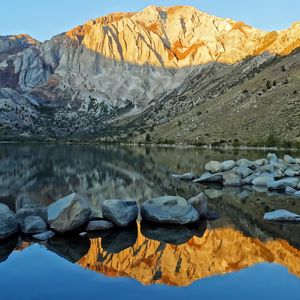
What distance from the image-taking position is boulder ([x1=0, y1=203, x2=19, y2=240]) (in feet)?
69.8

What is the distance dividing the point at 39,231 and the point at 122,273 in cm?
763

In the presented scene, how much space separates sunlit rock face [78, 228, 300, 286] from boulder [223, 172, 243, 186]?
1929cm

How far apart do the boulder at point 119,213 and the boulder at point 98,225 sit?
43 centimetres

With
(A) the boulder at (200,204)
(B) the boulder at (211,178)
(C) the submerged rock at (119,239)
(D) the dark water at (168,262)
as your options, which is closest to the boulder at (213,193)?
(D) the dark water at (168,262)

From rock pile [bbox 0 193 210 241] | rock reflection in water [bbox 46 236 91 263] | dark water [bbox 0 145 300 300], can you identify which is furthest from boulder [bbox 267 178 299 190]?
rock reflection in water [bbox 46 236 91 263]

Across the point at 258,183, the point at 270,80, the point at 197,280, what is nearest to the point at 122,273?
the point at 197,280

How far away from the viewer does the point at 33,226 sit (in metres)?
22.6

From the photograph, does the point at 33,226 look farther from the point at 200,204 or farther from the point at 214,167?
the point at 214,167

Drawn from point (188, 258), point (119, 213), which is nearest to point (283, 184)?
point (119, 213)

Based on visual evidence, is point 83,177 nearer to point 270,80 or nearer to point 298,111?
point 298,111

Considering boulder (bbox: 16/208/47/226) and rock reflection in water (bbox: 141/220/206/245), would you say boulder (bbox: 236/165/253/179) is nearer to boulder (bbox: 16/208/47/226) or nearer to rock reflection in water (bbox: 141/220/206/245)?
rock reflection in water (bbox: 141/220/206/245)

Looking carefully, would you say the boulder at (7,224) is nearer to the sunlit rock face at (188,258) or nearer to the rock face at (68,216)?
the rock face at (68,216)

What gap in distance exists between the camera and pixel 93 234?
2261 centimetres

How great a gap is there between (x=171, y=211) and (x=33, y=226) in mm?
8268
